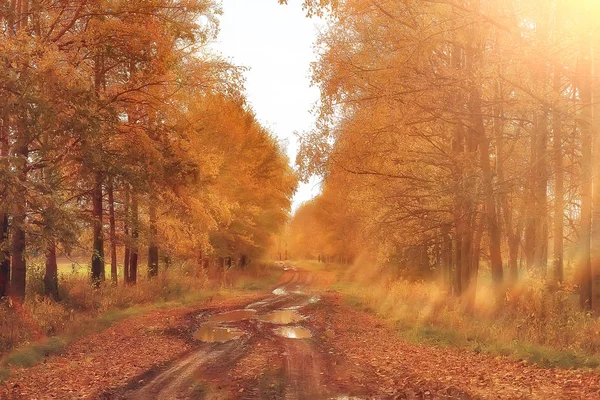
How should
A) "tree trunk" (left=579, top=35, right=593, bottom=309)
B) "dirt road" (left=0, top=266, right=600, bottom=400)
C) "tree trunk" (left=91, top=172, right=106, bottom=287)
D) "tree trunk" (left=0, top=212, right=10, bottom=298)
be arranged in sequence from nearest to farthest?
1. "dirt road" (left=0, top=266, right=600, bottom=400)
2. "tree trunk" (left=579, top=35, right=593, bottom=309)
3. "tree trunk" (left=0, top=212, right=10, bottom=298)
4. "tree trunk" (left=91, top=172, right=106, bottom=287)

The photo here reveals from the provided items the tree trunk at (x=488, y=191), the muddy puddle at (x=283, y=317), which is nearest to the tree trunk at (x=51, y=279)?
the muddy puddle at (x=283, y=317)

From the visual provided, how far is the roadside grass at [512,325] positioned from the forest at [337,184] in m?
0.07

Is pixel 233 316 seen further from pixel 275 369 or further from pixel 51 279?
pixel 275 369

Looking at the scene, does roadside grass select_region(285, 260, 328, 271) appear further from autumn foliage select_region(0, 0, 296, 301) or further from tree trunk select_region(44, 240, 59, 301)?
tree trunk select_region(44, 240, 59, 301)

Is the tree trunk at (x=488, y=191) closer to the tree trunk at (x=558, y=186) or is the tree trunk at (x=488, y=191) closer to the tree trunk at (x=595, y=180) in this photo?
the tree trunk at (x=558, y=186)

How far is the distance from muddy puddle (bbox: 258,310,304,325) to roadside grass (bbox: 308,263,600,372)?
3.13 m

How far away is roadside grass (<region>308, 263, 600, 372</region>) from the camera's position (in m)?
10.2

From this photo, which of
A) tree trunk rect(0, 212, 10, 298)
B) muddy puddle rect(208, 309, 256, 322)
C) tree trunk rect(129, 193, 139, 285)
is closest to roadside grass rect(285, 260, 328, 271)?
tree trunk rect(129, 193, 139, 285)

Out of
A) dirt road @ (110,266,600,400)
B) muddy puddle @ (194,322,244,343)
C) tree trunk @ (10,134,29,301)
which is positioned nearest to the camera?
dirt road @ (110,266,600,400)

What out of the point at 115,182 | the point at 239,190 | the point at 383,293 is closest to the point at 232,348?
the point at 115,182

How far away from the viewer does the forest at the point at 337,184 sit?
9.65m

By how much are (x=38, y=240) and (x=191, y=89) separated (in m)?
7.03

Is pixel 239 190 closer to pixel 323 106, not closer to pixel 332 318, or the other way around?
pixel 332 318

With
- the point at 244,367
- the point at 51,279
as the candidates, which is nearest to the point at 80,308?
the point at 51,279
